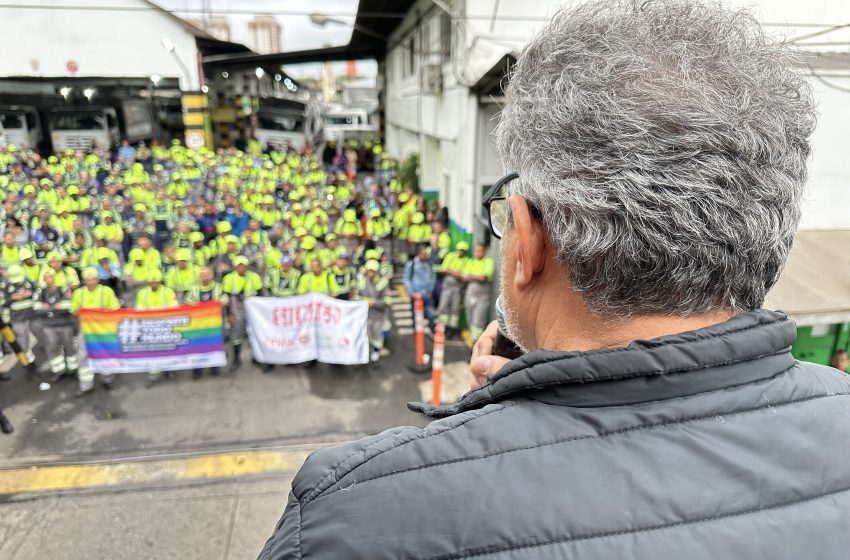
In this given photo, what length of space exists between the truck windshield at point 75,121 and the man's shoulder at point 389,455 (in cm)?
2973

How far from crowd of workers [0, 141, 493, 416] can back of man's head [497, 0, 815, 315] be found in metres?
7.81

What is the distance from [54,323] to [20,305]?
0.84m

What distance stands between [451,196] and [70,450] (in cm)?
895

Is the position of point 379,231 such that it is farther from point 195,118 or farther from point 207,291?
point 195,118

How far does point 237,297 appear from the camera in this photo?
8.55 metres

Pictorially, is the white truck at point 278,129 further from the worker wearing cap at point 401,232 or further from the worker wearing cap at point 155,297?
the worker wearing cap at point 155,297

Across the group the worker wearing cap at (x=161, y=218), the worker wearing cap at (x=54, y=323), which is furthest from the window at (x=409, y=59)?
the worker wearing cap at (x=54, y=323)

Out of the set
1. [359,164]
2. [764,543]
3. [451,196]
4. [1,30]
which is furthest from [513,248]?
[359,164]

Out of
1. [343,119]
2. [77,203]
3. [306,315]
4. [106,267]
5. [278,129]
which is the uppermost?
[343,119]

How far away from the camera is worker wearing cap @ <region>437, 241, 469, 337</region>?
9.80 meters

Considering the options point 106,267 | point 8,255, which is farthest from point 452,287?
point 8,255

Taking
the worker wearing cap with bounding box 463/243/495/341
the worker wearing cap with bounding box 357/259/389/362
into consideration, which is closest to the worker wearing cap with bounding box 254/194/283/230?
the worker wearing cap with bounding box 357/259/389/362

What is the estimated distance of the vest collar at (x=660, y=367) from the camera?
852 mm

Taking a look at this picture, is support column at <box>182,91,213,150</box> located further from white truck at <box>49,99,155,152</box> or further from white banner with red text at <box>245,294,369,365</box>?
white banner with red text at <box>245,294,369,365</box>
